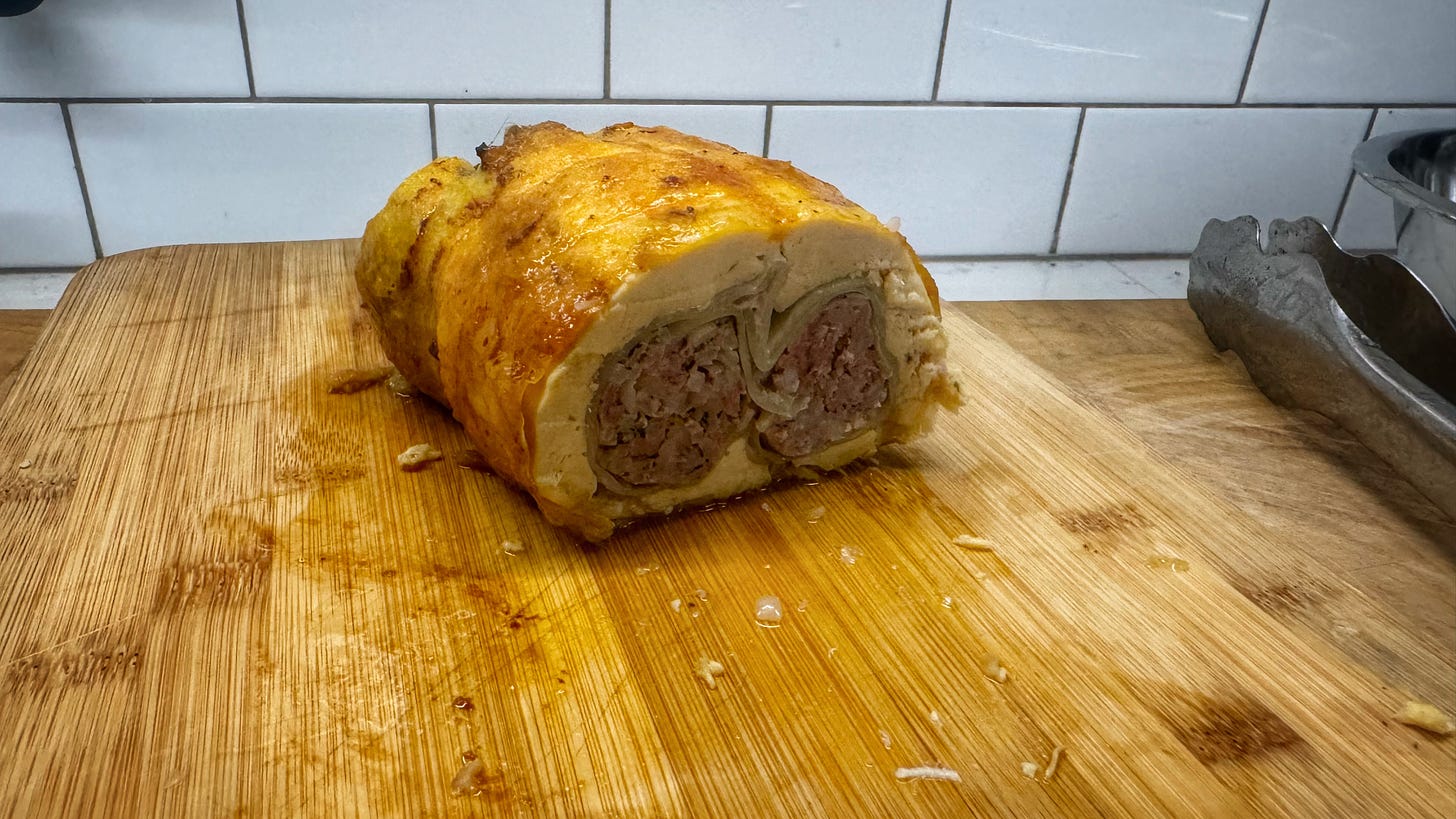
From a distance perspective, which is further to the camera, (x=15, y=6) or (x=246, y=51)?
(x=246, y=51)

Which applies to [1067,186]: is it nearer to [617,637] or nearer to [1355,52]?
[1355,52]

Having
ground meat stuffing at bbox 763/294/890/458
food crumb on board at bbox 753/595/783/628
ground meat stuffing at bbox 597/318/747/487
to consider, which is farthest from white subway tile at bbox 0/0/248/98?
food crumb on board at bbox 753/595/783/628

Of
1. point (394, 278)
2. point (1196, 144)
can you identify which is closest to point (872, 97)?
point (1196, 144)

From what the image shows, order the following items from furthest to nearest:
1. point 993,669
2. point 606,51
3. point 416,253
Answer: point 606,51 < point 416,253 < point 993,669

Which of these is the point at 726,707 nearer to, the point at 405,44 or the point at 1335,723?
the point at 1335,723

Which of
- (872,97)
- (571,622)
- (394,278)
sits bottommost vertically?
(571,622)

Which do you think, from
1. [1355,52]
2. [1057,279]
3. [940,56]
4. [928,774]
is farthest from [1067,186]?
[928,774]
